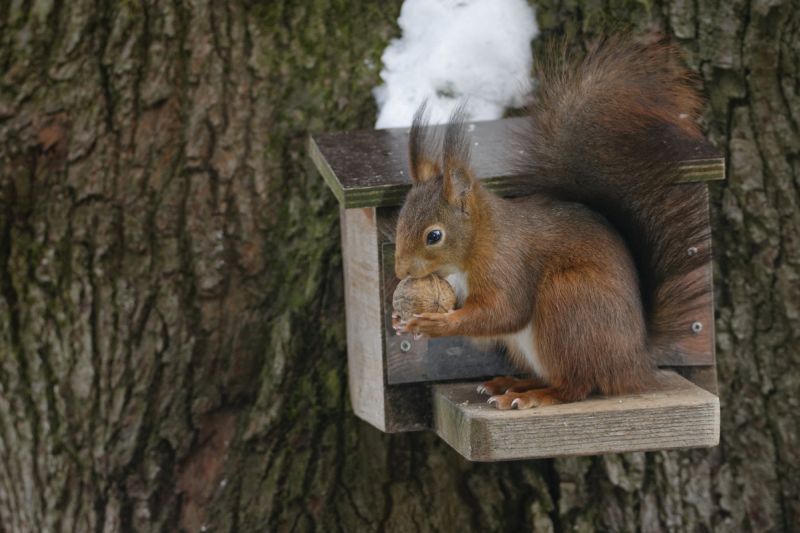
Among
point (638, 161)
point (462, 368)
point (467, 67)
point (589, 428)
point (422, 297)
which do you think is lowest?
point (589, 428)

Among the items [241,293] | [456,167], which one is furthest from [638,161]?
[241,293]

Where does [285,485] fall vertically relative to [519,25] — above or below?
below

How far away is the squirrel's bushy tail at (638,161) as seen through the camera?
1.97 meters

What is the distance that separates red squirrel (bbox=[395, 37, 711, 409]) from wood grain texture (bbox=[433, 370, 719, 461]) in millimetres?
80

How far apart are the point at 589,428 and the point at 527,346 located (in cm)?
21

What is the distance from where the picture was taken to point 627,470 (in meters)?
2.51

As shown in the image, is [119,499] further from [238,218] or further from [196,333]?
[238,218]

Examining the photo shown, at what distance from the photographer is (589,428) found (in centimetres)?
182

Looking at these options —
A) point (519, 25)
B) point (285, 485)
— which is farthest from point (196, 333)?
point (519, 25)

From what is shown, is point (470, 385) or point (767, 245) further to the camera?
point (767, 245)

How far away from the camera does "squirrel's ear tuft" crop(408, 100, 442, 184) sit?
1972 millimetres

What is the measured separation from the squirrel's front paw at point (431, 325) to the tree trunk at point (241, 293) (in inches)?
27.2

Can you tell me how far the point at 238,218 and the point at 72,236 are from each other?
343 mm

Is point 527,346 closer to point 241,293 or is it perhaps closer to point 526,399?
point 526,399
